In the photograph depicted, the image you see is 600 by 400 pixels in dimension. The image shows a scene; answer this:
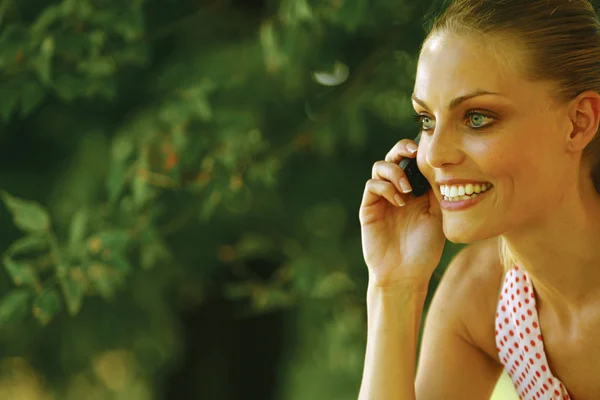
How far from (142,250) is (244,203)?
333 millimetres

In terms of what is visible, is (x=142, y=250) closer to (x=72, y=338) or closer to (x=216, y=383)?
(x=72, y=338)

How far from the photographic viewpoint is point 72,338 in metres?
3.58

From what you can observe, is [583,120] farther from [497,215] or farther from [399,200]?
[399,200]

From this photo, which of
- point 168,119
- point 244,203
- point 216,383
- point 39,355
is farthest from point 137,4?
point 216,383

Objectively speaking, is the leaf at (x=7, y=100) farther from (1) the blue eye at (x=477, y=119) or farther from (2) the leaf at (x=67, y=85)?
(1) the blue eye at (x=477, y=119)

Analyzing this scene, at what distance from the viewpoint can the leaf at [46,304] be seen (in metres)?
2.23

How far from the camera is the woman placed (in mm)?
1532

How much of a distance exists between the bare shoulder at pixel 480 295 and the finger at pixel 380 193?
8.6 inches

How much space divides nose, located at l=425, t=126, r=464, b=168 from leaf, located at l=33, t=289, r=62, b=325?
1094 millimetres

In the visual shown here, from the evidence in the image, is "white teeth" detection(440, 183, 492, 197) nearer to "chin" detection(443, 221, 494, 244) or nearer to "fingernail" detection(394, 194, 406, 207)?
"chin" detection(443, 221, 494, 244)

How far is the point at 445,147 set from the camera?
5.15 ft

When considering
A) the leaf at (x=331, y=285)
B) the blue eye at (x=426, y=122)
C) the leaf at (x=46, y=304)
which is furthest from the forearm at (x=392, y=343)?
the leaf at (x=331, y=285)

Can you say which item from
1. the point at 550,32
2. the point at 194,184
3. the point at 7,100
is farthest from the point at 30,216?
the point at 550,32

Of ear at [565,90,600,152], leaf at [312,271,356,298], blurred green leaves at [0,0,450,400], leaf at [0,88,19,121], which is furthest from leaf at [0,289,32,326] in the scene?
ear at [565,90,600,152]
